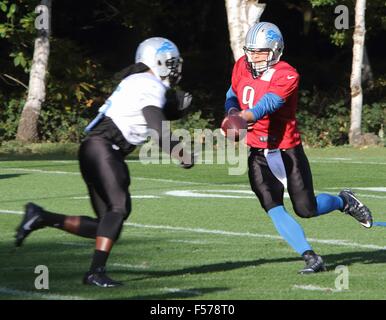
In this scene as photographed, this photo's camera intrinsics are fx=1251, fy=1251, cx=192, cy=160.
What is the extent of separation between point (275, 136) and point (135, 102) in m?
1.45

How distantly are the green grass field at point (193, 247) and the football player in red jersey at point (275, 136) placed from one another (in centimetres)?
46

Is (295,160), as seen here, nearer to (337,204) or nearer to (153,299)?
(337,204)

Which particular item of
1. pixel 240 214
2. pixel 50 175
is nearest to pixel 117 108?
pixel 240 214

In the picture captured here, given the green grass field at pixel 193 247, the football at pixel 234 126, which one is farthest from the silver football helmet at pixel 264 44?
the green grass field at pixel 193 247

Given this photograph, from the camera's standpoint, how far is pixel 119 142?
28.9 feet

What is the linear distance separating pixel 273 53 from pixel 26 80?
21.4m

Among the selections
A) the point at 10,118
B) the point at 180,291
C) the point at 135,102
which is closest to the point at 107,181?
the point at 135,102

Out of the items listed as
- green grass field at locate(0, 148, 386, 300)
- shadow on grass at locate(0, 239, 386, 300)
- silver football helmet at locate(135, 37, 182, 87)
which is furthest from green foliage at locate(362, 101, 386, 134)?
silver football helmet at locate(135, 37, 182, 87)

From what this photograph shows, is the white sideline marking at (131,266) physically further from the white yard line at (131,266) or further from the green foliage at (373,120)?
the green foliage at (373,120)

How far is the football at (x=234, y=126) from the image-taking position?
9.13 m

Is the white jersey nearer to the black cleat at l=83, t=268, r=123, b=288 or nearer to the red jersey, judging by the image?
the black cleat at l=83, t=268, r=123, b=288

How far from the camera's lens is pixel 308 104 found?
30.5 metres

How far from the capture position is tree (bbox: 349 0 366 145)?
87.6ft
